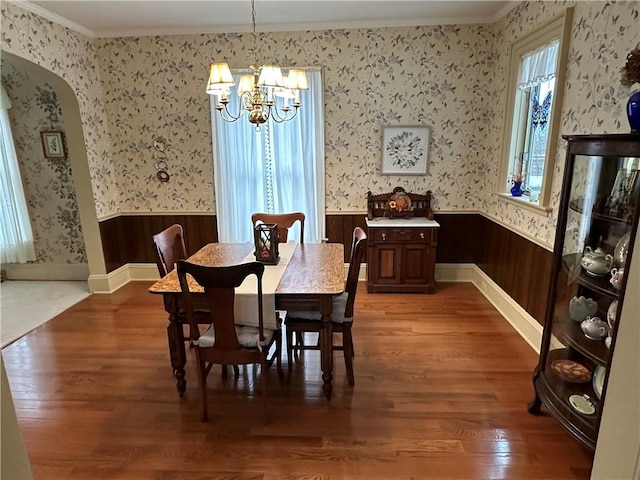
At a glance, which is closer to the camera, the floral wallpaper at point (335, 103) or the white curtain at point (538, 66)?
the white curtain at point (538, 66)

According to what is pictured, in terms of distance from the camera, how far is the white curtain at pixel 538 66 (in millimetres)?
2912

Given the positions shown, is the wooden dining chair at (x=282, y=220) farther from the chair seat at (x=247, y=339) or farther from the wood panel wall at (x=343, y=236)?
the chair seat at (x=247, y=339)

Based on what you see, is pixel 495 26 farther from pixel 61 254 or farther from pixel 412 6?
pixel 61 254

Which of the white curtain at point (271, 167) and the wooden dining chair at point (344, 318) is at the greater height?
the white curtain at point (271, 167)

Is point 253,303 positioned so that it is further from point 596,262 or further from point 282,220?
point 596,262

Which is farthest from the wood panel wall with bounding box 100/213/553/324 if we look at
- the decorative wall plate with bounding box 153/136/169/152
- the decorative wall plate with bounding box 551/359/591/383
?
the decorative wall plate with bounding box 551/359/591/383

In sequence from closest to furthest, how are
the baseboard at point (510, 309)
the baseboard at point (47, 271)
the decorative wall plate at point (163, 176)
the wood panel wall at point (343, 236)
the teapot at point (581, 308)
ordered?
the teapot at point (581, 308) < the baseboard at point (510, 309) < the wood panel wall at point (343, 236) < the decorative wall plate at point (163, 176) < the baseboard at point (47, 271)

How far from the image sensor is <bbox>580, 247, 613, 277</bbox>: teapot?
1.91 m

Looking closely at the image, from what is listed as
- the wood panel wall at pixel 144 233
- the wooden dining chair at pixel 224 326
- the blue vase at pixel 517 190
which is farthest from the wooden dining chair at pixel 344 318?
the wood panel wall at pixel 144 233

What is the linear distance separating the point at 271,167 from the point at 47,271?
3.09 m

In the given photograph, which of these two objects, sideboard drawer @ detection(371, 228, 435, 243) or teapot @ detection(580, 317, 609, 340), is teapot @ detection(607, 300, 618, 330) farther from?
sideboard drawer @ detection(371, 228, 435, 243)

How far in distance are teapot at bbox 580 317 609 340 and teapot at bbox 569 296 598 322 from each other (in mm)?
37

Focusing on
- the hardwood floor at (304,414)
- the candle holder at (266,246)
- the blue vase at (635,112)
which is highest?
the blue vase at (635,112)

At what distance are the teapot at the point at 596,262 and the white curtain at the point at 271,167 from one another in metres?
2.75
